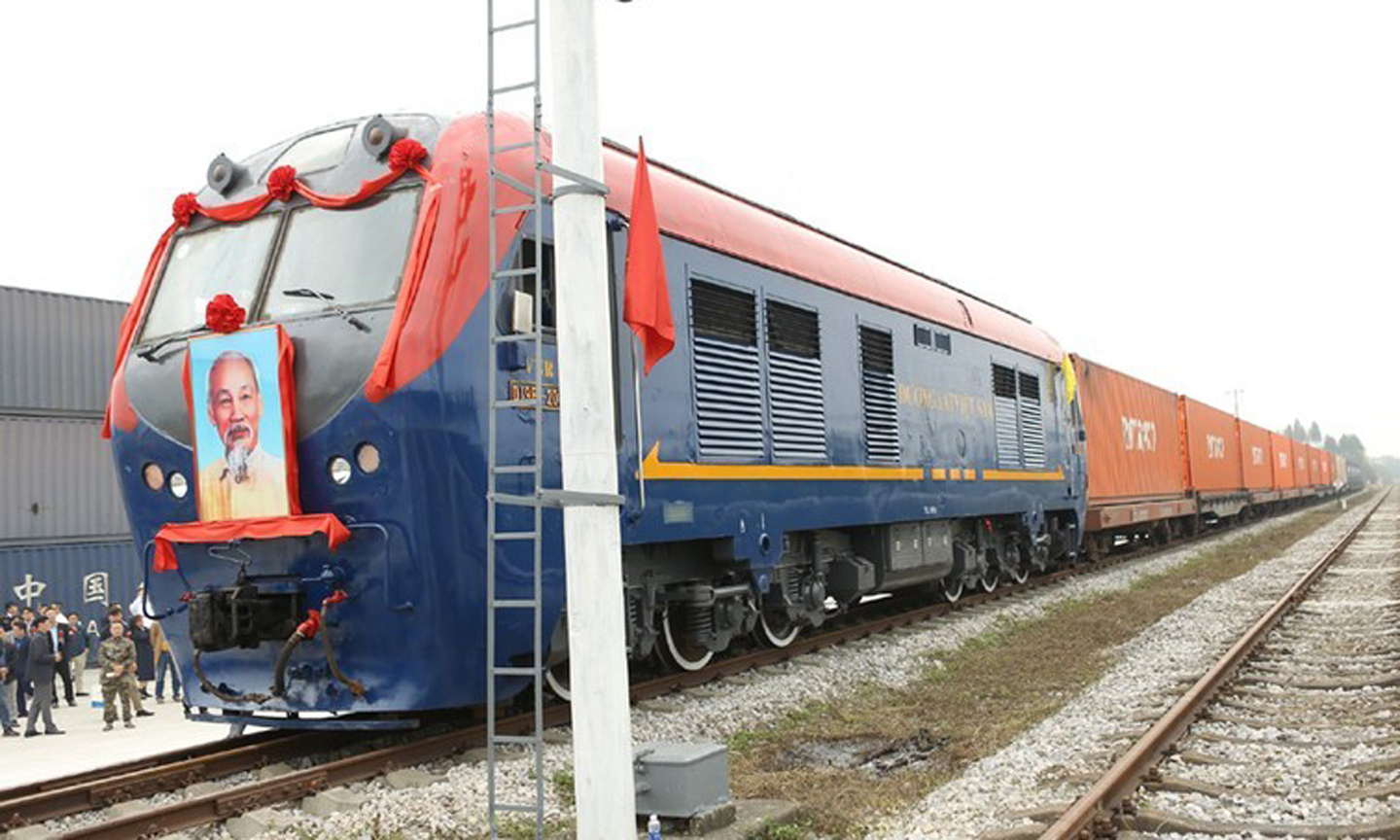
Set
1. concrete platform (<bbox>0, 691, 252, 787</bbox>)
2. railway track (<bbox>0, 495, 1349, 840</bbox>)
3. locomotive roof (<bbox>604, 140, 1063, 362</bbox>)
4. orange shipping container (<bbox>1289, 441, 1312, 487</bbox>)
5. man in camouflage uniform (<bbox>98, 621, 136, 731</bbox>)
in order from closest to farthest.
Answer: railway track (<bbox>0, 495, 1349, 840</bbox>)
locomotive roof (<bbox>604, 140, 1063, 362</bbox>)
concrete platform (<bbox>0, 691, 252, 787</bbox>)
man in camouflage uniform (<bbox>98, 621, 136, 731</bbox>)
orange shipping container (<bbox>1289, 441, 1312, 487</bbox>)

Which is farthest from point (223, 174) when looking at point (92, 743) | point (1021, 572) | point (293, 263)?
point (1021, 572)

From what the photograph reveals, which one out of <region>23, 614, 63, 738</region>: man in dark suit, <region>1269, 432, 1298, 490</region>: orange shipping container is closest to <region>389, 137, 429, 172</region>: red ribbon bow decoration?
<region>23, 614, 63, 738</region>: man in dark suit

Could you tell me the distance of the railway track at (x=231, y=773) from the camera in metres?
5.79

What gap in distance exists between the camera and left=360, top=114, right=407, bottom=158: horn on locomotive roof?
718 centimetres

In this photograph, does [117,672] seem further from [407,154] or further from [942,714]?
[942,714]

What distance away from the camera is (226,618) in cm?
684

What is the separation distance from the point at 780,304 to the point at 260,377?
4397 millimetres

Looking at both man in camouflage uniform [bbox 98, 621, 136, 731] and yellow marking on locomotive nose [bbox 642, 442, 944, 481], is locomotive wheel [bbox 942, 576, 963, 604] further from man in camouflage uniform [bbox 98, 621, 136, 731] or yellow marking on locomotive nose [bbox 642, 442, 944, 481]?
man in camouflage uniform [bbox 98, 621, 136, 731]

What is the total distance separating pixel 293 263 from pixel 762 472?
12.4 ft

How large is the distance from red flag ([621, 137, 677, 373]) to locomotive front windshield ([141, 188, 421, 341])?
233 centimetres

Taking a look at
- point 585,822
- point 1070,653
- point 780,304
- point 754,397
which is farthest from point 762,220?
point 585,822

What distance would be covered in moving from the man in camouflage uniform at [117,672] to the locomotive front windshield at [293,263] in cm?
582

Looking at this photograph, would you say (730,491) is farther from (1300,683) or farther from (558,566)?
(1300,683)

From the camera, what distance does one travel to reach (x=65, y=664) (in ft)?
49.5
